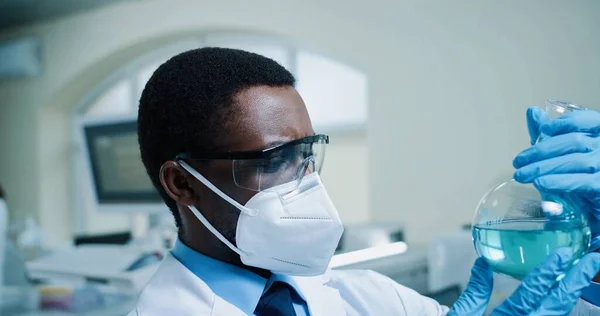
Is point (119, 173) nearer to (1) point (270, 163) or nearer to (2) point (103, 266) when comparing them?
(2) point (103, 266)

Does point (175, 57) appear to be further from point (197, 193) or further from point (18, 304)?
point (18, 304)

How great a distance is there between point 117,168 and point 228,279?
1595mm

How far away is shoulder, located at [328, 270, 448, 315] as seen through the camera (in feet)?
3.46

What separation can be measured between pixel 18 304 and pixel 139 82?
142 inches

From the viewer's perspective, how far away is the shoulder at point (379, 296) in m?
1.05

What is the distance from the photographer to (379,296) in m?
1.07

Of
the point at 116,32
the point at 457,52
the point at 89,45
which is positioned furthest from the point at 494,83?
the point at 89,45

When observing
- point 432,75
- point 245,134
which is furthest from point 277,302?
point 432,75

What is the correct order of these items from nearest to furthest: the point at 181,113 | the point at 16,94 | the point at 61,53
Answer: the point at 181,113
the point at 61,53
the point at 16,94

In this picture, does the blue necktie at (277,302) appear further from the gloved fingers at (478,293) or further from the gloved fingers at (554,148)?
the gloved fingers at (554,148)

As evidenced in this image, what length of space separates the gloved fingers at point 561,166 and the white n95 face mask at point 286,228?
1.04ft

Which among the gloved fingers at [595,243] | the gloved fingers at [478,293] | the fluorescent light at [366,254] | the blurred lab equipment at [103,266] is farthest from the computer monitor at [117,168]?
the gloved fingers at [595,243]

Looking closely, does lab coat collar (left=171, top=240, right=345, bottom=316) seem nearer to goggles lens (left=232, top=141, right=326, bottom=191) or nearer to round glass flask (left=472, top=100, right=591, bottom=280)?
goggles lens (left=232, top=141, right=326, bottom=191)

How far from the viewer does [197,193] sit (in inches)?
36.9
